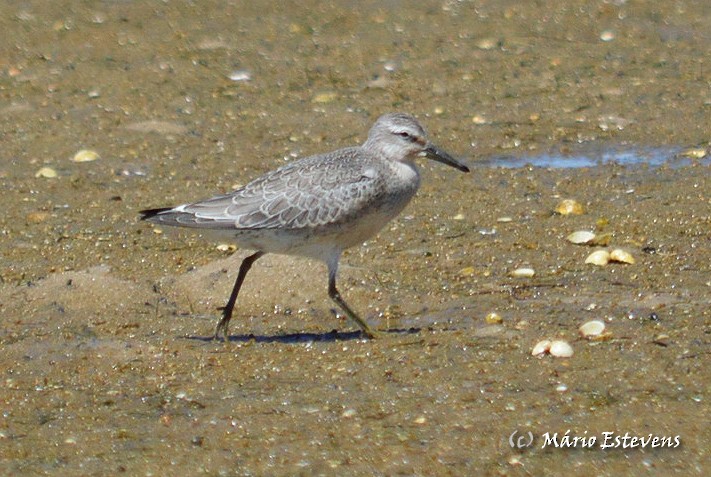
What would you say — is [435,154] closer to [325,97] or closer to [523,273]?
[523,273]

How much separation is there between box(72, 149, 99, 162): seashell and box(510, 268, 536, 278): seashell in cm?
405

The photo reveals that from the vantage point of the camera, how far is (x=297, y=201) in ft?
24.3

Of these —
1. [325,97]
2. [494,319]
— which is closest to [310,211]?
[494,319]

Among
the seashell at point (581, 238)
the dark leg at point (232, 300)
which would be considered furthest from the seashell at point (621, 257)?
the dark leg at point (232, 300)

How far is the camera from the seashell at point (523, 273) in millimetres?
8172

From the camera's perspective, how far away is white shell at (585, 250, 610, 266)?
834 cm

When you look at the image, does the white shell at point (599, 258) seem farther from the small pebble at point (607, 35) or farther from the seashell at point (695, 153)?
the small pebble at point (607, 35)

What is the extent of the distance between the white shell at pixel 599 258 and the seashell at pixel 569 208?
0.98 m

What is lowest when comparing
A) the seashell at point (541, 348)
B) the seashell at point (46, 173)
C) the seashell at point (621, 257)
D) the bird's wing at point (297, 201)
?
the seashell at point (46, 173)

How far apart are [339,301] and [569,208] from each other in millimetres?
2592

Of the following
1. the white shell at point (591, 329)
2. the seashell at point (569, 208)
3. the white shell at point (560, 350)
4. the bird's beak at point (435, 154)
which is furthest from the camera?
the seashell at point (569, 208)

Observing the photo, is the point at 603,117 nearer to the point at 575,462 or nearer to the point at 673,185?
the point at 673,185

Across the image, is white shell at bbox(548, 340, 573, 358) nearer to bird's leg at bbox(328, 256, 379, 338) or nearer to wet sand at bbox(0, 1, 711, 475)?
wet sand at bbox(0, 1, 711, 475)

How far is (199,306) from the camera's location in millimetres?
7930
